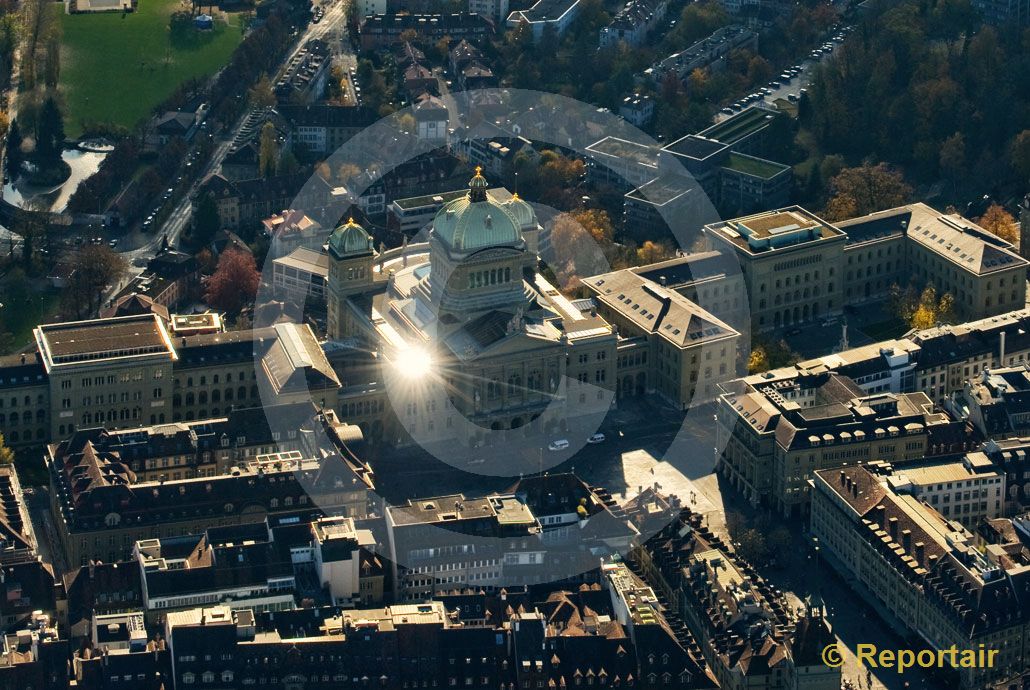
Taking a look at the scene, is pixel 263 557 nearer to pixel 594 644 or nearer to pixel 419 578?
pixel 419 578

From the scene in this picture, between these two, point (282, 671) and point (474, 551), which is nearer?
point (282, 671)

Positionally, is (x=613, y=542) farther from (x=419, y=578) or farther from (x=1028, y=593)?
(x=1028, y=593)

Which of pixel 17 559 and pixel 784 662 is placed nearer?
pixel 784 662

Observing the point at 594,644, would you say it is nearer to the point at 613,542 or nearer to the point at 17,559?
the point at 613,542

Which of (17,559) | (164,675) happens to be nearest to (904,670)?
(164,675)

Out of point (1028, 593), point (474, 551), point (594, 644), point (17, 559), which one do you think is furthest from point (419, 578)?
point (1028, 593)

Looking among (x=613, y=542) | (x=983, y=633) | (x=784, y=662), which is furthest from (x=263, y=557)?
(x=983, y=633)

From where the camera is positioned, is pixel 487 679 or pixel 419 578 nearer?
pixel 487 679
